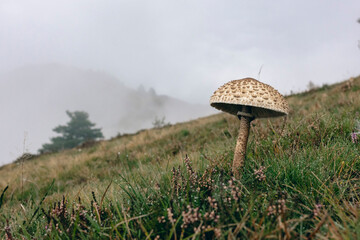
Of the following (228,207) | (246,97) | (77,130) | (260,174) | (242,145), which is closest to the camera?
(228,207)

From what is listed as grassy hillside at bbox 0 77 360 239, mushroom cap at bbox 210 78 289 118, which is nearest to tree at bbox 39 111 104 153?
grassy hillside at bbox 0 77 360 239

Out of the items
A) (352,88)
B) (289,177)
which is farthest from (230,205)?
(352,88)

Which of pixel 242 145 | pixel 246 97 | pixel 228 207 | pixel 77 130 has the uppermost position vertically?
pixel 77 130

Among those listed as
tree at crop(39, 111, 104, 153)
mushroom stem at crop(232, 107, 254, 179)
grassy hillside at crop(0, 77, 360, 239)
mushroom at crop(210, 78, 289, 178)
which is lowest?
grassy hillside at crop(0, 77, 360, 239)

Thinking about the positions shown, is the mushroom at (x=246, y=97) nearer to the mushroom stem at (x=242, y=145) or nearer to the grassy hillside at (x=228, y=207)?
the mushroom stem at (x=242, y=145)

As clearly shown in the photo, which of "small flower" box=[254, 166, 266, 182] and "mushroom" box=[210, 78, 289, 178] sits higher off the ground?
"mushroom" box=[210, 78, 289, 178]

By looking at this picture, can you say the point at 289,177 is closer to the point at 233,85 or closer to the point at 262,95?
the point at 262,95

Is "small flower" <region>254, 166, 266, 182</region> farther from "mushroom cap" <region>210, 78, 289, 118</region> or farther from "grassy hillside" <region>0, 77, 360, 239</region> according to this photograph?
"mushroom cap" <region>210, 78, 289, 118</region>

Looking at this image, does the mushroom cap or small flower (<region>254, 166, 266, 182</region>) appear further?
the mushroom cap

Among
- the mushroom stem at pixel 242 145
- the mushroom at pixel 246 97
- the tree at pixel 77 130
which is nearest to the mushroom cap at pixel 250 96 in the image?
the mushroom at pixel 246 97

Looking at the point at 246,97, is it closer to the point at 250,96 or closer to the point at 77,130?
the point at 250,96

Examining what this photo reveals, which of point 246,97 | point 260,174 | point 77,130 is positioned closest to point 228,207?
point 260,174

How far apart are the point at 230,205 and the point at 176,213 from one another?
38 centimetres

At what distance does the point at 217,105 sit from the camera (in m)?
2.73
